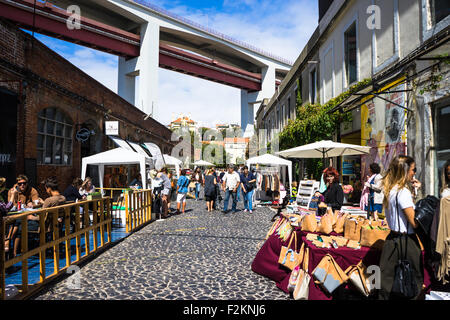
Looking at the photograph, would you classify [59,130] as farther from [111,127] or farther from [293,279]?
[293,279]

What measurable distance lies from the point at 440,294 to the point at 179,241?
5.11 metres

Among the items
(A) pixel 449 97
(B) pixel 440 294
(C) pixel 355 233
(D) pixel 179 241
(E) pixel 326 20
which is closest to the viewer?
→ (B) pixel 440 294

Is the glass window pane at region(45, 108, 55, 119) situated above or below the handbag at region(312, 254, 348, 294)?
above

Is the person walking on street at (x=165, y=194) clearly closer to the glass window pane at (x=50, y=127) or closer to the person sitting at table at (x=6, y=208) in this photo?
the glass window pane at (x=50, y=127)

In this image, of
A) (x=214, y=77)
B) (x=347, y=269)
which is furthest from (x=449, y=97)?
(x=214, y=77)

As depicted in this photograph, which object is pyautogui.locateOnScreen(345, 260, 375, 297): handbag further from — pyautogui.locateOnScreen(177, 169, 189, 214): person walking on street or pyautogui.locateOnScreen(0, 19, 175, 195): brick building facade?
pyautogui.locateOnScreen(177, 169, 189, 214): person walking on street

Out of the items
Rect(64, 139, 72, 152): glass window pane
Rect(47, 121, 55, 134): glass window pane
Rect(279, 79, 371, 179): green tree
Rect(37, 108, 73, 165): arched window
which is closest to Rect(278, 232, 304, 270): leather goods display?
Rect(279, 79, 371, 179): green tree

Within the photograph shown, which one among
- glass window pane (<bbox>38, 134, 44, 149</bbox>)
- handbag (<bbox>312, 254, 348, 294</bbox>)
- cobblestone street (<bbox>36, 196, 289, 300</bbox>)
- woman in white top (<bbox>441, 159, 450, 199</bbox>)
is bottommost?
cobblestone street (<bbox>36, 196, 289, 300</bbox>)

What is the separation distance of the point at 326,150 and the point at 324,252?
20.4ft

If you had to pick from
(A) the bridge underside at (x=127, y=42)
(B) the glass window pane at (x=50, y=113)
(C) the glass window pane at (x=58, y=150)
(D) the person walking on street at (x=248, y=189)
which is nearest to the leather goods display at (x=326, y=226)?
(D) the person walking on street at (x=248, y=189)

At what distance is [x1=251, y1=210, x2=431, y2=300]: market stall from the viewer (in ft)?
Answer: 12.5

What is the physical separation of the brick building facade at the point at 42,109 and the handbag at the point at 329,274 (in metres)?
8.15
